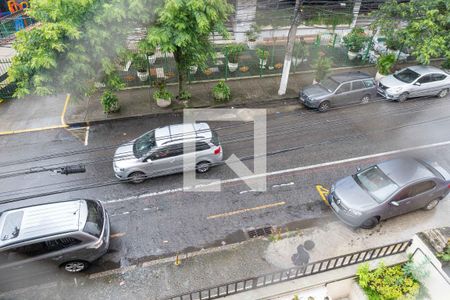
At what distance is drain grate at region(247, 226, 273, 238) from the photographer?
10.1 meters

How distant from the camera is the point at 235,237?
10.0 meters

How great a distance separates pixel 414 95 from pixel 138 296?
16241 mm

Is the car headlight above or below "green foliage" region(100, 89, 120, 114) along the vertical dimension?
below

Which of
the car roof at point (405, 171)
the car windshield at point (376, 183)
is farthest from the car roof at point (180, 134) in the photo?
the car roof at point (405, 171)

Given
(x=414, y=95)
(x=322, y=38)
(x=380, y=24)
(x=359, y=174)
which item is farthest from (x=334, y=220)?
(x=322, y=38)

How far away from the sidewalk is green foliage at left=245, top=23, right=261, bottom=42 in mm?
15401

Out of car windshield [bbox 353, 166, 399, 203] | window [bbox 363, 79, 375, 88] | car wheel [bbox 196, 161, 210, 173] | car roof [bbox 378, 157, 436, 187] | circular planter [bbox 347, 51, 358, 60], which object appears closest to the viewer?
car windshield [bbox 353, 166, 399, 203]

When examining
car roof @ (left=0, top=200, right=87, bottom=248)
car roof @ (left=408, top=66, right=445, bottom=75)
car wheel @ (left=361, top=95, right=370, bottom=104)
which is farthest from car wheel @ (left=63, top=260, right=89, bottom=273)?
car roof @ (left=408, top=66, right=445, bottom=75)

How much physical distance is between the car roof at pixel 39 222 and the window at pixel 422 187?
32.6 ft

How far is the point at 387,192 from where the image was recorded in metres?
9.78

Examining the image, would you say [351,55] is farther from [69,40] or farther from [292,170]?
[69,40]

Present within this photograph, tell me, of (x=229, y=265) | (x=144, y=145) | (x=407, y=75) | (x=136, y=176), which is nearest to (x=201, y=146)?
(x=144, y=145)

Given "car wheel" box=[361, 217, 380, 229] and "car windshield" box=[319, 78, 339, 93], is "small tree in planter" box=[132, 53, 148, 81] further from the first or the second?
"car wheel" box=[361, 217, 380, 229]

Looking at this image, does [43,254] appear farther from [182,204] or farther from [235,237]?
[235,237]
